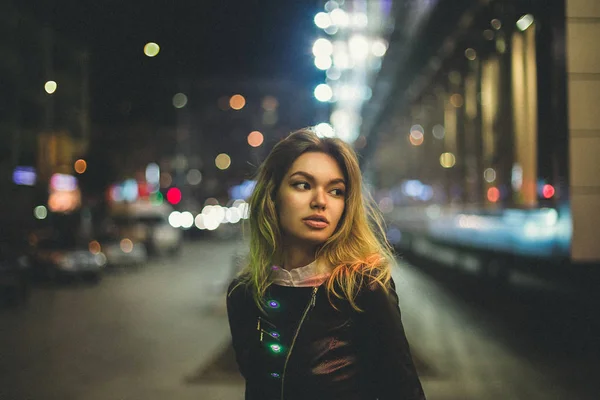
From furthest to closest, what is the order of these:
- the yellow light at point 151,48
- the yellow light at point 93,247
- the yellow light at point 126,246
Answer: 1. the yellow light at point 126,246
2. the yellow light at point 93,247
3. the yellow light at point 151,48

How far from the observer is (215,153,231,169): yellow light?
71119 mm

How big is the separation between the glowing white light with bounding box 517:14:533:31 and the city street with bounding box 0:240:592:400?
6.50m

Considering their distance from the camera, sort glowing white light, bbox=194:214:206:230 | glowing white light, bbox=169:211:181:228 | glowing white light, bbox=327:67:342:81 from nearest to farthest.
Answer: glowing white light, bbox=327:67:342:81, glowing white light, bbox=169:211:181:228, glowing white light, bbox=194:214:206:230

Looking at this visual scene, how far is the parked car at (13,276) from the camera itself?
1538cm

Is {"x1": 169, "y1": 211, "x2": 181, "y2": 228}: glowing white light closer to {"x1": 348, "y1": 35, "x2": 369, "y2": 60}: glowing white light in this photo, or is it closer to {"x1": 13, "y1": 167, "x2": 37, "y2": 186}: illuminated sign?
{"x1": 13, "y1": 167, "x2": 37, "y2": 186}: illuminated sign

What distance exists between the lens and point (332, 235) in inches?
92.6

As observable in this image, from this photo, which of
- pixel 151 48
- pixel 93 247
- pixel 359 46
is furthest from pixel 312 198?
pixel 359 46

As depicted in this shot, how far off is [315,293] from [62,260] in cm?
2061

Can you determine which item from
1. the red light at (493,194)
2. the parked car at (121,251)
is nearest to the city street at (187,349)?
the red light at (493,194)

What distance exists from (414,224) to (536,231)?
892 inches

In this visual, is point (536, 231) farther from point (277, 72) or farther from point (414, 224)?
Result: point (414, 224)

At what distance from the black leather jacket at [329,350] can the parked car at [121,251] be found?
25.8 meters

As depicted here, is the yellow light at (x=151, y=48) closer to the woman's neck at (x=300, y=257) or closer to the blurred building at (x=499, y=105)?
the blurred building at (x=499, y=105)

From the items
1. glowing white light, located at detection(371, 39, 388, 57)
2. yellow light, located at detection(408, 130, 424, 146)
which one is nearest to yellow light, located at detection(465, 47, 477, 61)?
glowing white light, located at detection(371, 39, 388, 57)
